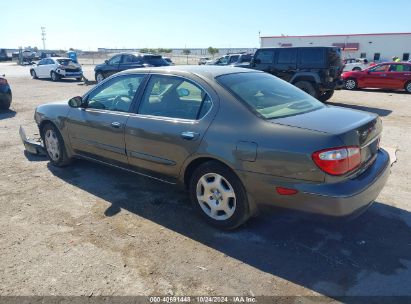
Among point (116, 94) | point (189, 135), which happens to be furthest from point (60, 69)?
point (189, 135)

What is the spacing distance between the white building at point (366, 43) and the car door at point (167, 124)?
44.4m

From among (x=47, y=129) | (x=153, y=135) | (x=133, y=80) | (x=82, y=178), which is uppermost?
(x=133, y=80)

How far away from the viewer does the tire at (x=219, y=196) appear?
11.1 ft

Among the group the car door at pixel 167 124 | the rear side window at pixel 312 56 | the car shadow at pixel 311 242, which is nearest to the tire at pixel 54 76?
the rear side window at pixel 312 56

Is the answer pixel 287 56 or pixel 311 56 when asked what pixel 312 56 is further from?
pixel 287 56

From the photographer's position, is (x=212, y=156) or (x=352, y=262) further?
(x=212, y=156)

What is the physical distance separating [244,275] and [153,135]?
5.79ft

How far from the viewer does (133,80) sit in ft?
14.3

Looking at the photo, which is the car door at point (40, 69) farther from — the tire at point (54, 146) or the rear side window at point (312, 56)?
the tire at point (54, 146)

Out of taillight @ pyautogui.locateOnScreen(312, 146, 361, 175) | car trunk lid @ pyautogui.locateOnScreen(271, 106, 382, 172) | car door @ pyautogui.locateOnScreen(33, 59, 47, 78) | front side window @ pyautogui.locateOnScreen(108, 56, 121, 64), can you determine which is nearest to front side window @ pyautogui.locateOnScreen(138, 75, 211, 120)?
car trunk lid @ pyautogui.locateOnScreen(271, 106, 382, 172)

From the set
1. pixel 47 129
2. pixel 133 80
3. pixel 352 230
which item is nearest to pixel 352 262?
pixel 352 230

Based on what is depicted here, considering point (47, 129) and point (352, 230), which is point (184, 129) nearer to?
point (352, 230)

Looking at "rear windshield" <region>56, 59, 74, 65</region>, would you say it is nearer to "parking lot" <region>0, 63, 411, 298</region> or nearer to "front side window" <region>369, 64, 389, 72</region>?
"front side window" <region>369, 64, 389, 72</region>

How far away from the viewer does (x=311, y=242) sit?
343cm
